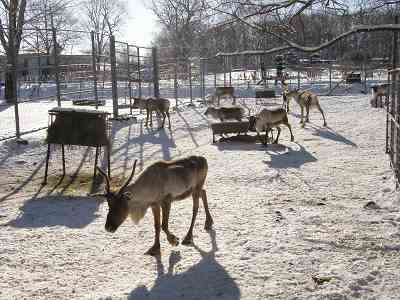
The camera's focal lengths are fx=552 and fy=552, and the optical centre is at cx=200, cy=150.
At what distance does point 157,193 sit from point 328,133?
8.86 meters

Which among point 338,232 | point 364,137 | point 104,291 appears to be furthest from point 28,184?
point 364,137

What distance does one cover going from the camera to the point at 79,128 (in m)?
8.41

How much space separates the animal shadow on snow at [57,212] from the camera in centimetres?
660

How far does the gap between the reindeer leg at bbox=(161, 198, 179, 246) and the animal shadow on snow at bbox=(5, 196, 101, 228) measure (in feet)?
4.40

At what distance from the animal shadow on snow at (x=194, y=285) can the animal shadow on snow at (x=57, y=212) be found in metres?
1.86

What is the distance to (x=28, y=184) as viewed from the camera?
864 centimetres

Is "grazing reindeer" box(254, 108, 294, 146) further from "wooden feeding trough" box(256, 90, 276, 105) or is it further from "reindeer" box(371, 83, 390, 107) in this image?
"wooden feeding trough" box(256, 90, 276, 105)

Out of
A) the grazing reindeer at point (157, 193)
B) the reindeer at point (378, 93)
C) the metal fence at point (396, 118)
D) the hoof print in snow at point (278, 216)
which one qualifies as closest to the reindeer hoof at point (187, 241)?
the grazing reindeer at point (157, 193)

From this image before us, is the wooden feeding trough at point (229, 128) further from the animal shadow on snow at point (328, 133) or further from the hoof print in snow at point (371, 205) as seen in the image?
the hoof print in snow at point (371, 205)

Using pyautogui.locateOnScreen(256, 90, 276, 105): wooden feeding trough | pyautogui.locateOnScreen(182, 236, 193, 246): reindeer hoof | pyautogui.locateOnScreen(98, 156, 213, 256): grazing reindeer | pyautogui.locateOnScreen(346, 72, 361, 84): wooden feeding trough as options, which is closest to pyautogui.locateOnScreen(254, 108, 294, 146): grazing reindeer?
pyautogui.locateOnScreen(98, 156, 213, 256): grazing reindeer

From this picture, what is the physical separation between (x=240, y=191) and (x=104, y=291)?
3509 mm

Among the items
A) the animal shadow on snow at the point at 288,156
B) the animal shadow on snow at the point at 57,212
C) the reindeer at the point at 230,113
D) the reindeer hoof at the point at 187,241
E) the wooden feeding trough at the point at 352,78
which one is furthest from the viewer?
the wooden feeding trough at the point at 352,78

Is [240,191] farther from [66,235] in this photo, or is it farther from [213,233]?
[66,235]

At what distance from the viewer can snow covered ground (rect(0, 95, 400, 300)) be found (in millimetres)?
4676
